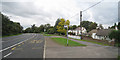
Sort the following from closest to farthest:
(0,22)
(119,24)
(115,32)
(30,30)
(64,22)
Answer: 1. (115,32)
2. (119,24)
3. (0,22)
4. (64,22)
5. (30,30)

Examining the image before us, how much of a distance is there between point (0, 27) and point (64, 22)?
22.9 meters

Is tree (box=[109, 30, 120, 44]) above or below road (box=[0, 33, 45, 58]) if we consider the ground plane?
above

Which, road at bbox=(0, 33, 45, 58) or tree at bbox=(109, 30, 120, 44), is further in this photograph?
road at bbox=(0, 33, 45, 58)

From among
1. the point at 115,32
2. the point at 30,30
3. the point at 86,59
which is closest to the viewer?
the point at 115,32

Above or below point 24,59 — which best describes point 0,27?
above

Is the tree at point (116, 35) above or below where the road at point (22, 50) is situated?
above

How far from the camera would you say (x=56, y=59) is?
6508mm

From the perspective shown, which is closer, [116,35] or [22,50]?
[116,35]

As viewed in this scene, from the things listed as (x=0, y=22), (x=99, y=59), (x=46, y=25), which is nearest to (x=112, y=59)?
(x=99, y=59)

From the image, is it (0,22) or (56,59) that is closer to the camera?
(56,59)

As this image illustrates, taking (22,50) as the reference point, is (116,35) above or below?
above

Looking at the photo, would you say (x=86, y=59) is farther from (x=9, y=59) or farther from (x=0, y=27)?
(x=0, y=27)

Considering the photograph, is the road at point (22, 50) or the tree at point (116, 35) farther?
the road at point (22, 50)

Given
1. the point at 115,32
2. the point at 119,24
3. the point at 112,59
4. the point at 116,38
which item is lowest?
the point at 112,59
